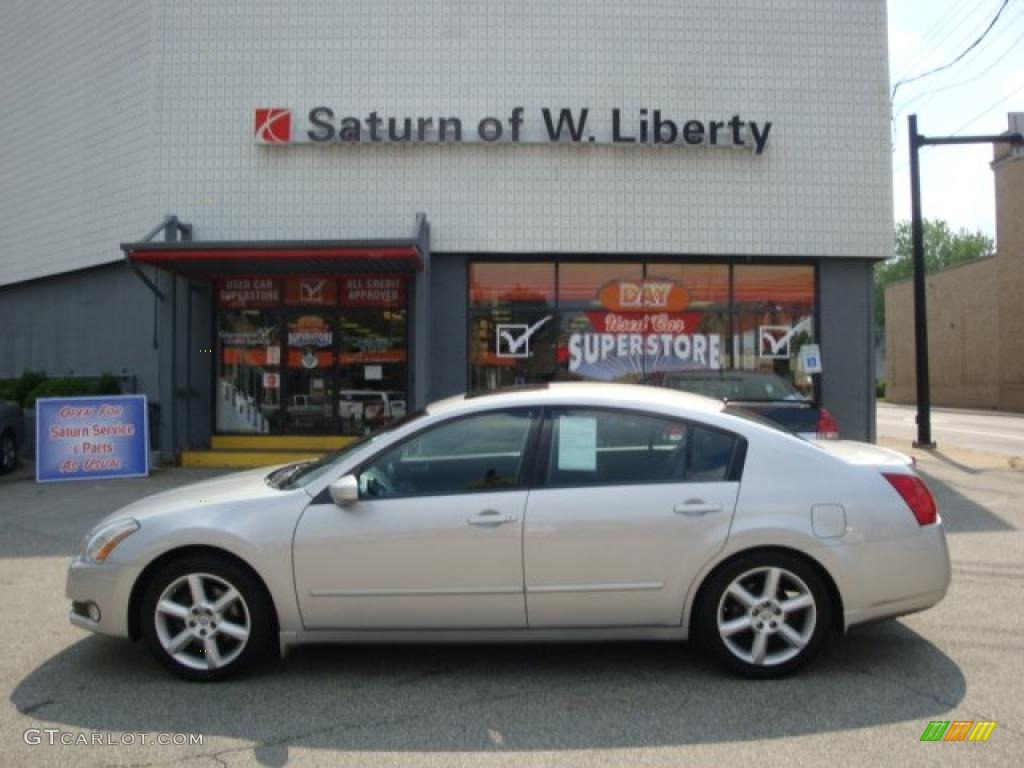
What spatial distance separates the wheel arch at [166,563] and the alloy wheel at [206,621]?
11cm

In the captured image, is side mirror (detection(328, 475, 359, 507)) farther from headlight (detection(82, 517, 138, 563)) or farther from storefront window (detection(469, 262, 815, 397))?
storefront window (detection(469, 262, 815, 397))

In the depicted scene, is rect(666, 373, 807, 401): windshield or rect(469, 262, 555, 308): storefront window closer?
rect(666, 373, 807, 401): windshield

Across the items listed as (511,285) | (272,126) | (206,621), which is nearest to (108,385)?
(272,126)

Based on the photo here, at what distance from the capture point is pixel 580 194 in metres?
13.4

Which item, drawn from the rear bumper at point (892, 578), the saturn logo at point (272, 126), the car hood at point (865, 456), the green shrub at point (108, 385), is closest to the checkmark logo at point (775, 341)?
the saturn logo at point (272, 126)

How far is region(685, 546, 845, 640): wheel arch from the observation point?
4.21 meters

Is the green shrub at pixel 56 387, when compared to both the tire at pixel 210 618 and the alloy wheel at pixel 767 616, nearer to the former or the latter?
the tire at pixel 210 618

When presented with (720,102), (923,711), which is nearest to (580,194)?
(720,102)

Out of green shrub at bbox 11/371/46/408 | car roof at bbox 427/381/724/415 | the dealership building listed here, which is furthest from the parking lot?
green shrub at bbox 11/371/46/408

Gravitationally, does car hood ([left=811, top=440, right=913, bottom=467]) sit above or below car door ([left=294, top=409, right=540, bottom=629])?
above

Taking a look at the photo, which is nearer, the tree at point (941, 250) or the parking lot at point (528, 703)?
the parking lot at point (528, 703)

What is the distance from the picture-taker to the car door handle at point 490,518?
4.17m

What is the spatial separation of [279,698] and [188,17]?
12833 millimetres

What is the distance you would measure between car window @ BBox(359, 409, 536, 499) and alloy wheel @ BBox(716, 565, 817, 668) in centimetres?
126
